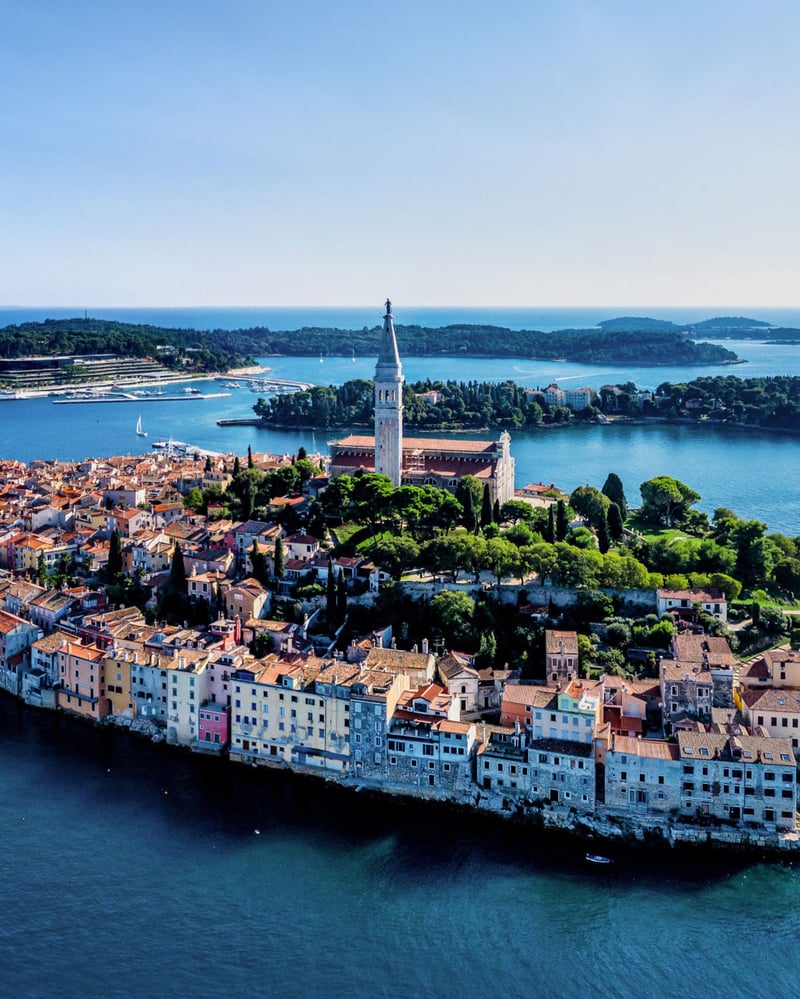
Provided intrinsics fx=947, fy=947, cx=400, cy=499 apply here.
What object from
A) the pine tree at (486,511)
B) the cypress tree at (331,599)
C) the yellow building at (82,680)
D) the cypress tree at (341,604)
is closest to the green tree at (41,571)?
the yellow building at (82,680)

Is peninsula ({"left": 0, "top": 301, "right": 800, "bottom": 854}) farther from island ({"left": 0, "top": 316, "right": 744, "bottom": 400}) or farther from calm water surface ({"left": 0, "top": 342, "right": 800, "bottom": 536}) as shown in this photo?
island ({"left": 0, "top": 316, "right": 744, "bottom": 400})

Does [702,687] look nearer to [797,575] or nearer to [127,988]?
[797,575]

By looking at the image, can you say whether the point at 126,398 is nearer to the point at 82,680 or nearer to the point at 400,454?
the point at 400,454

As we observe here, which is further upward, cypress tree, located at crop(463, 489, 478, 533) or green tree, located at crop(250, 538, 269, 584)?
cypress tree, located at crop(463, 489, 478, 533)

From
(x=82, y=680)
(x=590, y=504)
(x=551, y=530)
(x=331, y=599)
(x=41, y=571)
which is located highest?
(x=590, y=504)

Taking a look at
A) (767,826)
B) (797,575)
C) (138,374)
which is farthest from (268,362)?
(767,826)

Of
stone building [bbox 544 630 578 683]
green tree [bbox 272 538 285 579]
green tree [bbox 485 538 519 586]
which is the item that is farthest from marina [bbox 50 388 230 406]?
stone building [bbox 544 630 578 683]

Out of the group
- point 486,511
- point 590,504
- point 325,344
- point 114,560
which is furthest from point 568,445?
point 325,344
